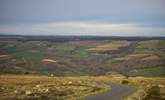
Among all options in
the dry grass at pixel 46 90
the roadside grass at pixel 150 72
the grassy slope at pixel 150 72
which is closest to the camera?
the dry grass at pixel 46 90

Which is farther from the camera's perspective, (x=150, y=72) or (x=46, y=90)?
(x=150, y=72)

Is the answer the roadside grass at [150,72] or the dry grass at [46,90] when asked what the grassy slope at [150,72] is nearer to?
the roadside grass at [150,72]

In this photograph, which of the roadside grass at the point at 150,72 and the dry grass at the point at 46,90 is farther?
the roadside grass at the point at 150,72

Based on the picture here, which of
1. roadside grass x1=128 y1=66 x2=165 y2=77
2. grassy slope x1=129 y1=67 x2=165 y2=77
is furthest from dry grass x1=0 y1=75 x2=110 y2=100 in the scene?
grassy slope x1=129 y1=67 x2=165 y2=77

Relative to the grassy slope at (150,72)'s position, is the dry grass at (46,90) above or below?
above

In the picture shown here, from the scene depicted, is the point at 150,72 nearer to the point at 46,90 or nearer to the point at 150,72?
the point at 150,72

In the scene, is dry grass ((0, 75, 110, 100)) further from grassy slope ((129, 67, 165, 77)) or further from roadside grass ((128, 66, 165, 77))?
grassy slope ((129, 67, 165, 77))

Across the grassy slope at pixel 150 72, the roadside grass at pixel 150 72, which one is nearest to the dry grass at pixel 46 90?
the roadside grass at pixel 150 72

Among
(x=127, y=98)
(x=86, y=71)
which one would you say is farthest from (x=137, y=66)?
(x=127, y=98)

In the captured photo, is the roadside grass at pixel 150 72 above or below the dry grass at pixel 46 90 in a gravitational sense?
below

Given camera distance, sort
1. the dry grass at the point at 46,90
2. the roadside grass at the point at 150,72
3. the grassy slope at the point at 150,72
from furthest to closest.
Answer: the grassy slope at the point at 150,72
the roadside grass at the point at 150,72
the dry grass at the point at 46,90

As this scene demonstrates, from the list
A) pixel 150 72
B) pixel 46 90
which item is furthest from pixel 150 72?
pixel 46 90

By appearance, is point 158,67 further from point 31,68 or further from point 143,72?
point 31,68
